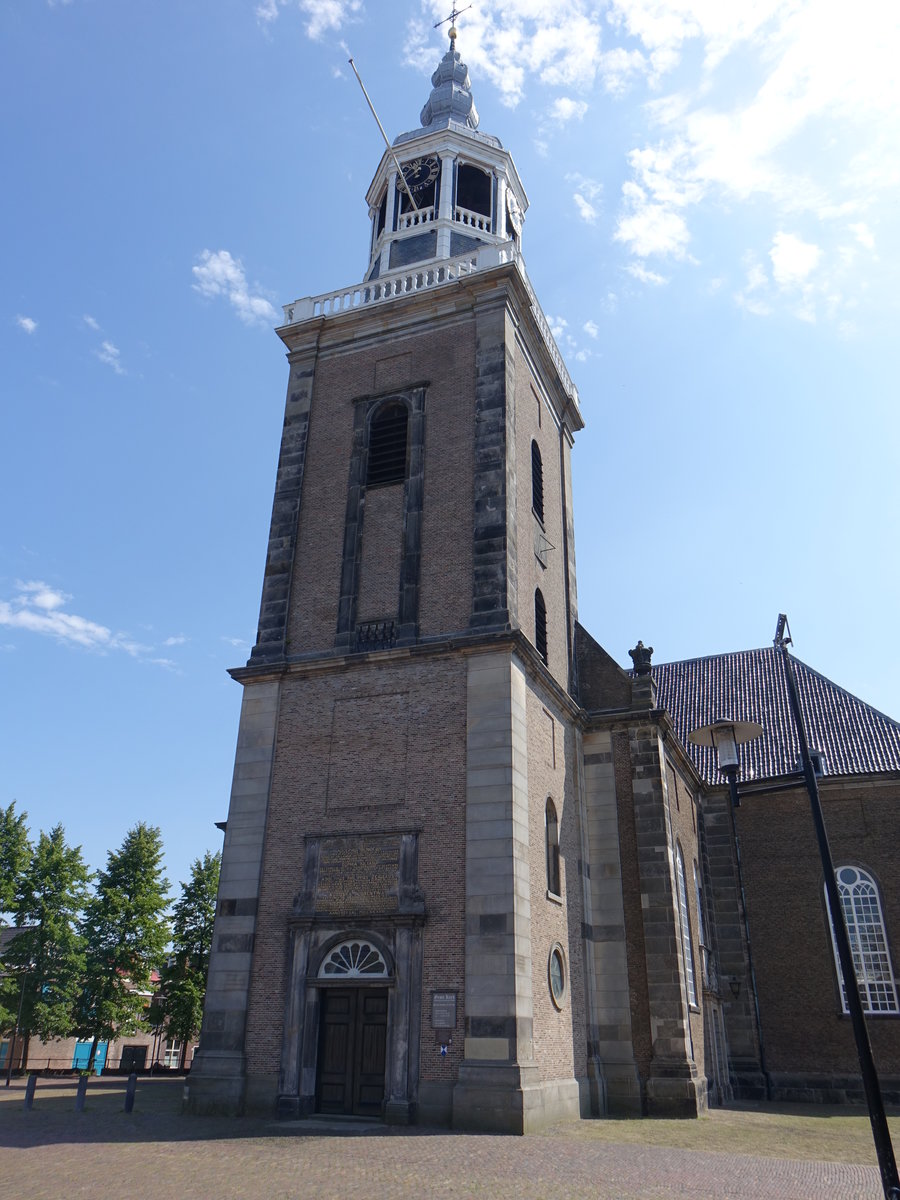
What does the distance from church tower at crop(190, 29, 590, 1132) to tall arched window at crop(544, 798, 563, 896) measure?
6cm

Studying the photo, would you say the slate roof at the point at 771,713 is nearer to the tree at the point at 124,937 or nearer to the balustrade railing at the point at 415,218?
the balustrade railing at the point at 415,218

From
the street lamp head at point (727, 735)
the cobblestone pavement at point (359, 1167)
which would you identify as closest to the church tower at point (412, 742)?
the cobblestone pavement at point (359, 1167)

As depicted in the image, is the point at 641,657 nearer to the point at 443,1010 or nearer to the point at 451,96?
the point at 443,1010

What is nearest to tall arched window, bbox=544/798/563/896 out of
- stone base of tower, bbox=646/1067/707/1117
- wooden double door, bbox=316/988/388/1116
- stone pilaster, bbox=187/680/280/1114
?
wooden double door, bbox=316/988/388/1116

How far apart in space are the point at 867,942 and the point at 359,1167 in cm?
2067

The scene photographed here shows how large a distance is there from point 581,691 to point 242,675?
9048 mm

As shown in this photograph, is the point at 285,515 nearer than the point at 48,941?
Yes

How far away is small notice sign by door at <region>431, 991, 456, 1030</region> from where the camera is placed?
15266 millimetres

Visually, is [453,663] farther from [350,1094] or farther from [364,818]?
[350,1094]

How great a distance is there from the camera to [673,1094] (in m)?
18.2

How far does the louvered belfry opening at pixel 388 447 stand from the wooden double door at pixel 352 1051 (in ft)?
37.7

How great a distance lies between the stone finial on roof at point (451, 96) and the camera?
3020 centimetres

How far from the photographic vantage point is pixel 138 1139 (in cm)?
1319

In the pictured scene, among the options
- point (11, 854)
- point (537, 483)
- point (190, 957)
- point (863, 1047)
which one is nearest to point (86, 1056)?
point (190, 957)
